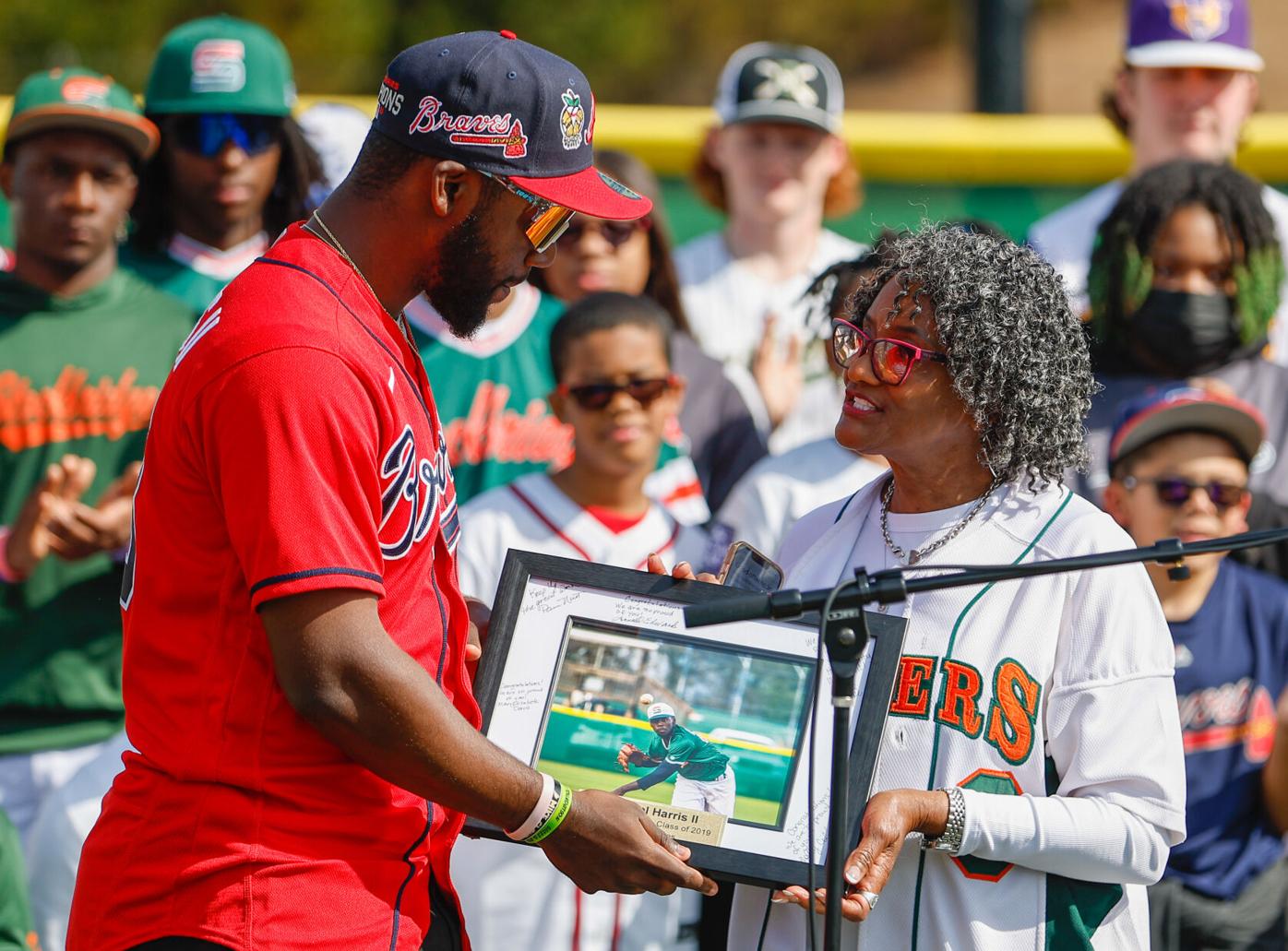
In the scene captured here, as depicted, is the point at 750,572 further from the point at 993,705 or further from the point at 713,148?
the point at 713,148

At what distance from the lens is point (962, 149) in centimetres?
773

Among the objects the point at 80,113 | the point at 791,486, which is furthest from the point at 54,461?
the point at 791,486

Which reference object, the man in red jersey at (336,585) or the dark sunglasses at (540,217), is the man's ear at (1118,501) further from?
the dark sunglasses at (540,217)

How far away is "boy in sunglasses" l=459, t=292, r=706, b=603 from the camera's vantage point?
470 centimetres

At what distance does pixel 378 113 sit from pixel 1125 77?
443 cm

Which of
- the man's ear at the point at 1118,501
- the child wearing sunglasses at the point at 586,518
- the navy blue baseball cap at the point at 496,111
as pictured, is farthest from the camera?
the man's ear at the point at 1118,501

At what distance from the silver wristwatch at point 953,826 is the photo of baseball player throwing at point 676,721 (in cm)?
28

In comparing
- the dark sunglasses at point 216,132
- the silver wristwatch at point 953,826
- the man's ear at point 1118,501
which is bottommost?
the silver wristwatch at point 953,826

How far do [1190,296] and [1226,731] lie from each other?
4.64 ft

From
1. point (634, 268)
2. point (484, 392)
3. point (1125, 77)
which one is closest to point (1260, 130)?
point (1125, 77)

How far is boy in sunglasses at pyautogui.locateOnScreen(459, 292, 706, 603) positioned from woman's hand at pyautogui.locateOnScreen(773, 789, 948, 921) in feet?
5.74

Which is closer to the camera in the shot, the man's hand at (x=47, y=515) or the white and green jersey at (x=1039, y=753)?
the white and green jersey at (x=1039, y=753)

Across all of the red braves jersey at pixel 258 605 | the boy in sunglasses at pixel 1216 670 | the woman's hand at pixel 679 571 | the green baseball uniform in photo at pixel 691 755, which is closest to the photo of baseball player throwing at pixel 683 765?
the green baseball uniform in photo at pixel 691 755

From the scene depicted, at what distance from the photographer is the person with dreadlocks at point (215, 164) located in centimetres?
550
